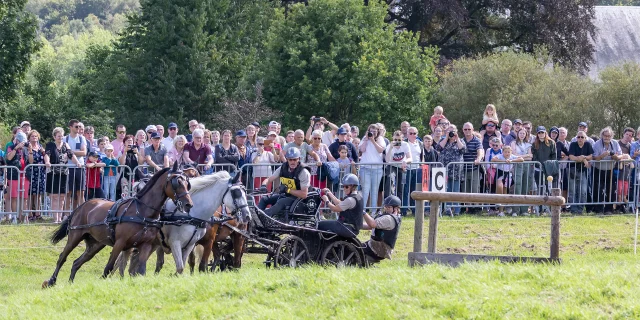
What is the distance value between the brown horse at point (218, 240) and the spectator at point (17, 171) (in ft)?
17.2

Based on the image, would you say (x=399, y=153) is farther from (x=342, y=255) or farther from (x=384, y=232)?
(x=342, y=255)

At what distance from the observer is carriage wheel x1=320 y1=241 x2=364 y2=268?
16598mm

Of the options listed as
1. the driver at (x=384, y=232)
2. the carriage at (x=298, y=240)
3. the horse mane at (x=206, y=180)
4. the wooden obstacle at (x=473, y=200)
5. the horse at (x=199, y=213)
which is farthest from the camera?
the driver at (x=384, y=232)

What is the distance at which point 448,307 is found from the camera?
36.6 ft

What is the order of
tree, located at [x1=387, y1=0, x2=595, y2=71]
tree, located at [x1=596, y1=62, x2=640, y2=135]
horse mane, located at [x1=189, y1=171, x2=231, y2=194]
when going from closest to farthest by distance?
horse mane, located at [x1=189, y1=171, x2=231, y2=194], tree, located at [x1=596, y1=62, x2=640, y2=135], tree, located at [x1=387, y1=0, x2=595, y2=71]

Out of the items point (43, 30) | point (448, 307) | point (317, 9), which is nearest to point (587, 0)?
point (317, 9)

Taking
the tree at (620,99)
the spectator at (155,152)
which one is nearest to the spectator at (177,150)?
the spectator at (155,152)

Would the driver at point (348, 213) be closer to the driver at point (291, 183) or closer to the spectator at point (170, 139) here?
the driver at point (291, 183)

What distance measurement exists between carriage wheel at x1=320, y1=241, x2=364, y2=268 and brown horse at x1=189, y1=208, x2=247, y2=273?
130cm

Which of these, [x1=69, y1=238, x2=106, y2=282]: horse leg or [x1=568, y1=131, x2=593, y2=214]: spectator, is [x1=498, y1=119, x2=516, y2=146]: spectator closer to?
[x1=568, y1=131, x2=593, y2=214]: spectator

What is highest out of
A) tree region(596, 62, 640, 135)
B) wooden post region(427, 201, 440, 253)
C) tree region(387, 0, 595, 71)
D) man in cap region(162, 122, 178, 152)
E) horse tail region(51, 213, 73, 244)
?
tree region(387, 0, 595, 71)

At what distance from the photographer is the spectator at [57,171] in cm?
2055

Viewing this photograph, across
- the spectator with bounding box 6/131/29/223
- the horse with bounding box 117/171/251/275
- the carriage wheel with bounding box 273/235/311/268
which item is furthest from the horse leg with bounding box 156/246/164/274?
the spectator with bounding box 6/131/29/223

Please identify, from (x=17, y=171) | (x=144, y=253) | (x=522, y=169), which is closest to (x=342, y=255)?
(x=144, y=253)
